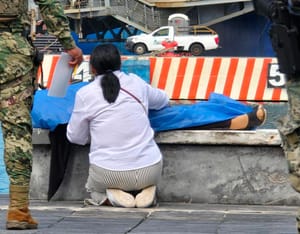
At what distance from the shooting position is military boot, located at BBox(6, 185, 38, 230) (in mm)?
4598

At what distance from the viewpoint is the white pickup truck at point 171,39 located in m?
44.1

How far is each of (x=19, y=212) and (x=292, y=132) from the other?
63.9 inches

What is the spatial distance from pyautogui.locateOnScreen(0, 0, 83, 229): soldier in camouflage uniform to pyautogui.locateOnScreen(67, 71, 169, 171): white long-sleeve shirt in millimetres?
1014

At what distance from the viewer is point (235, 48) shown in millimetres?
51562

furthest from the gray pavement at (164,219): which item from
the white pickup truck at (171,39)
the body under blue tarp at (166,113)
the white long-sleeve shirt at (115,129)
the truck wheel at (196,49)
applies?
the truck wheel at (196,49)

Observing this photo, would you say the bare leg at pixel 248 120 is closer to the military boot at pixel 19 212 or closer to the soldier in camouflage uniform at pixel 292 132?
the military boot at pixel 19 212

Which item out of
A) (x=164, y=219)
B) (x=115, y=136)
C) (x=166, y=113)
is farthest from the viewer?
(x=166, y=113)

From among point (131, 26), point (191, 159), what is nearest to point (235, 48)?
point (131, 26)

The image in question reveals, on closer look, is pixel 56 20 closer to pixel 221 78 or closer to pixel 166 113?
pixel 166 113

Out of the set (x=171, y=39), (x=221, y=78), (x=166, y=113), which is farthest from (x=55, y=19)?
(x=171, y=39)

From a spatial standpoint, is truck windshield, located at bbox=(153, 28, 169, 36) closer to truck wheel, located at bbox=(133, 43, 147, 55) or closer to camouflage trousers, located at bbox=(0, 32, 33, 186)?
truck wheel, located at bbox=(133, 43, 147, 55)

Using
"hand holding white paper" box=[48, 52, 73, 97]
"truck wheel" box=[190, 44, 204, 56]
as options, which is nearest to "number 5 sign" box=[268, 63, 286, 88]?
"hand holding white paper" box=[48, 52, 73, 97]

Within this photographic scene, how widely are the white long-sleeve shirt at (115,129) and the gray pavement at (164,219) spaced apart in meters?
0.31

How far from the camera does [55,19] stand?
190 inches
